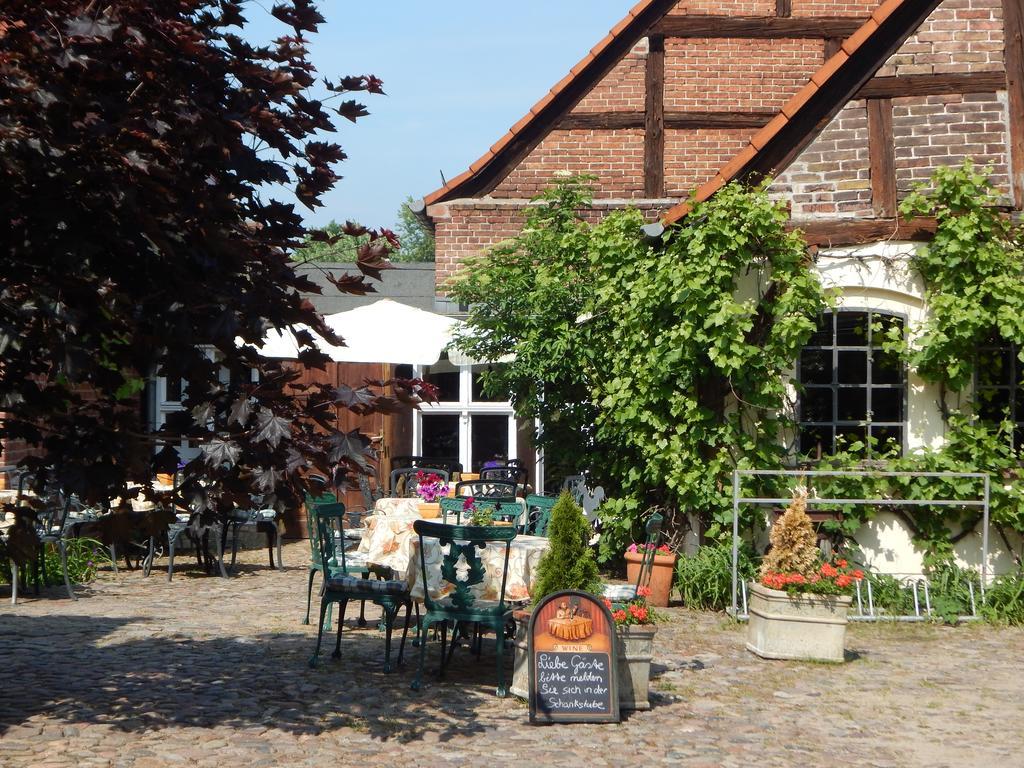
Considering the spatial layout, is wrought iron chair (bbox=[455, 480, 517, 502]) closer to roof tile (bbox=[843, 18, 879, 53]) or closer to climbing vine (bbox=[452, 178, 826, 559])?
climbing vine (bbox=[452, 178, 826, 559])

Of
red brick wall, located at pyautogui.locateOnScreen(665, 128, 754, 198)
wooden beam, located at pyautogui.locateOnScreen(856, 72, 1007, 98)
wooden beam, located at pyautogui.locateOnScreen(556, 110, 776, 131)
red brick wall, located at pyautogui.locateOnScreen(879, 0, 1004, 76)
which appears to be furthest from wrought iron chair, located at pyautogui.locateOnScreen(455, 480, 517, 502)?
wooden beam, located at pyautogui.locateOnScreen(556, 110, 776, 131)

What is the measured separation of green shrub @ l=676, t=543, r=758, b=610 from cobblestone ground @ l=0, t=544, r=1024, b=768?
0.44 metres

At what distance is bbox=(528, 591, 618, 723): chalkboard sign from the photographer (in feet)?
21.9

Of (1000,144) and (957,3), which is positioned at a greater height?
(957,3)

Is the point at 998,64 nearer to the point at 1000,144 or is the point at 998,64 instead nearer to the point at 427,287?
the point at 1000,144

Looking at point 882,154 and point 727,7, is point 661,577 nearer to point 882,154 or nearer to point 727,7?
point 882,154

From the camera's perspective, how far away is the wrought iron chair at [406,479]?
536 inches

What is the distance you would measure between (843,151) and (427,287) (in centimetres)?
1286

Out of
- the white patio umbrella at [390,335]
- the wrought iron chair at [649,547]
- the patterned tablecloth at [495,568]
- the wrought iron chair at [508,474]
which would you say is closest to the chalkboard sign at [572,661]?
the patterned tablecloth at [495,568]

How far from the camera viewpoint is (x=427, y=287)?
74.3 ft

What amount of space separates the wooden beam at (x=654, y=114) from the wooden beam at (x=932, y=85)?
6.08 metres

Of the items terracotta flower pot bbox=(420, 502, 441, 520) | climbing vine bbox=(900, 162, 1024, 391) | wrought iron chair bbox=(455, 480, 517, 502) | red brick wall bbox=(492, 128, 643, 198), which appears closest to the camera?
terracotta flower pot bbox=(420, 502, 441, 520)

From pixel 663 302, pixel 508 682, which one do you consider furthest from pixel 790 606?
pixel 663 302

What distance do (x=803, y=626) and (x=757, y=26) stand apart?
10.9 meters
